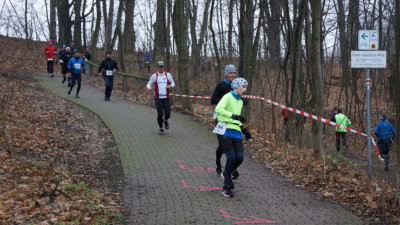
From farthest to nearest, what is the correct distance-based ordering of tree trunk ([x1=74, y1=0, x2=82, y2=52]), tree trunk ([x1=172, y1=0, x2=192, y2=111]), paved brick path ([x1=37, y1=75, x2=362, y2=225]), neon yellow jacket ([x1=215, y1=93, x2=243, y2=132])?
tree trunk ([x1=74, y1=0, x2=82, y2=52]), tree trunk ([x1=172, y1=0, x2=192, y2=111]), neon yellow jacket ([x1=215, y1=93, x2=243, y2=132]), paved brick path ([x1=37, y1=75, x2=362, y2=225])

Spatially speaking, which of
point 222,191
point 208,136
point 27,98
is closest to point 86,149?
point 208,136

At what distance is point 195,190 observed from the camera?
7.19 m

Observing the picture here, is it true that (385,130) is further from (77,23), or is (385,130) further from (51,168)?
(77,23)

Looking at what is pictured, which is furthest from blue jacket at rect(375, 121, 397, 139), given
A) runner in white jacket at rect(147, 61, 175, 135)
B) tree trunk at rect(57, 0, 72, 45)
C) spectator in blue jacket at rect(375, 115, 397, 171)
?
tree trunk at rect(57, 0, 72, 45)

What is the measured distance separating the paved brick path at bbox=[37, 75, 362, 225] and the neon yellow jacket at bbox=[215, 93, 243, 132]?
1.16 metres

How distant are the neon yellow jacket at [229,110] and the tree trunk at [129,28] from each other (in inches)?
903

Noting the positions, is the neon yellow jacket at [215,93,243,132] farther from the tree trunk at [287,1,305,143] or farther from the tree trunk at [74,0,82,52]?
the tree trunk at [74,0,82,52]

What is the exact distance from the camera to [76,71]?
17.8m

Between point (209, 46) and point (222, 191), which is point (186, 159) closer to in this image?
point (222, 191)

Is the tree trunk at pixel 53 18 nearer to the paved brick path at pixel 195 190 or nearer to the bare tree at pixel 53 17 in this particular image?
the bare tree at pixel 53 17

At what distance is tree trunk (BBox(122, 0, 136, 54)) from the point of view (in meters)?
29.4

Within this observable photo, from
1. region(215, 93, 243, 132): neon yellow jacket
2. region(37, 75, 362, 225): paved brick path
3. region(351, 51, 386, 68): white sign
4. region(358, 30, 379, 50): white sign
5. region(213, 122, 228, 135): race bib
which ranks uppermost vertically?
region(358, 30, 379, 50): white sign

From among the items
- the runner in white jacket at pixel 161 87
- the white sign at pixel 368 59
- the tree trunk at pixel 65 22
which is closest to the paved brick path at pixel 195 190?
the runner in white jacket at pixel 161 87

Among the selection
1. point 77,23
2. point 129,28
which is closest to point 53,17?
point 77,23
